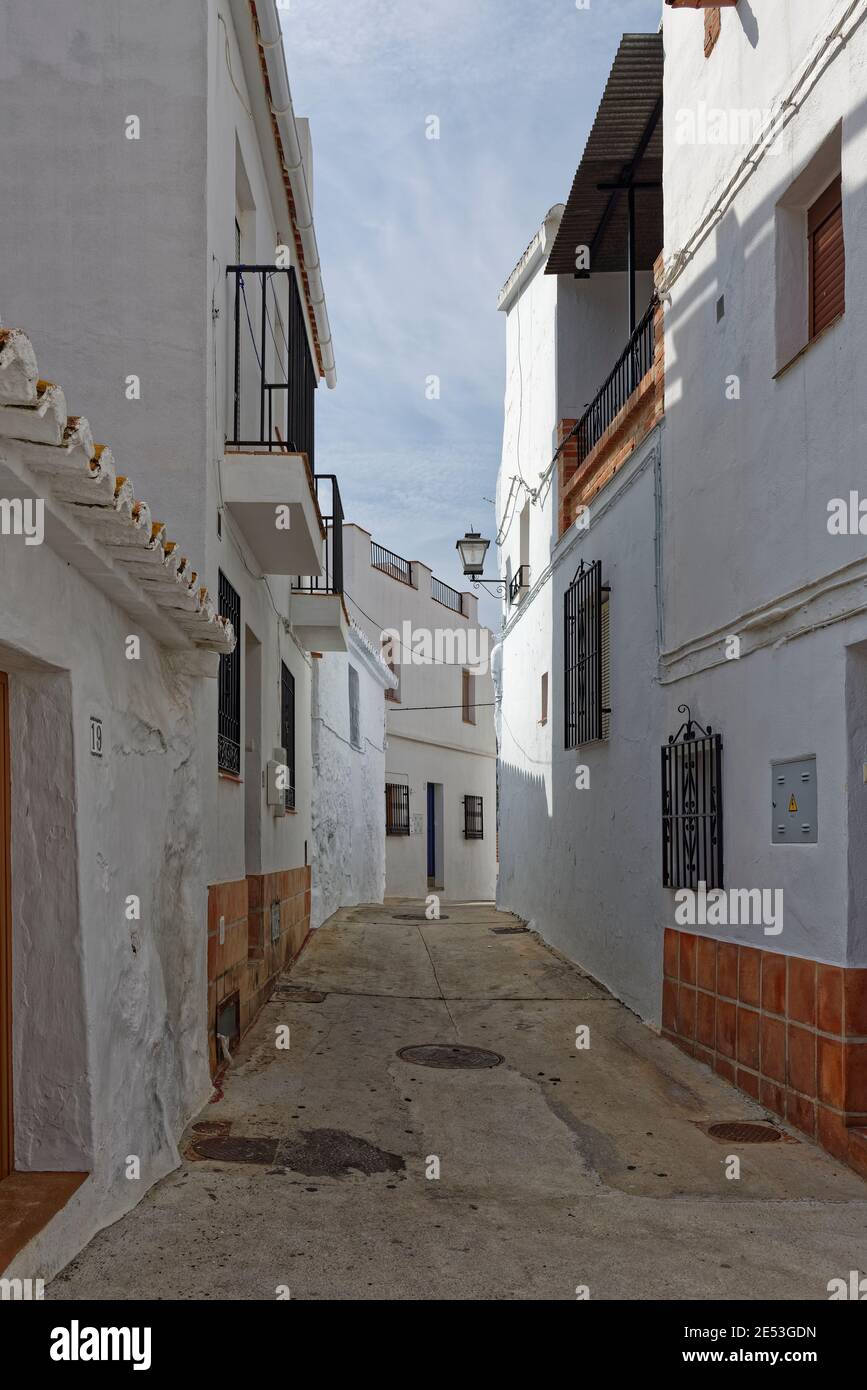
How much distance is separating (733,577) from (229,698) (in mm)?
3237

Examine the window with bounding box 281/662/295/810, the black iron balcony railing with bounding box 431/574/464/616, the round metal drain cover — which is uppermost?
the black iron balcony railing with bounding box 431/574/464/616

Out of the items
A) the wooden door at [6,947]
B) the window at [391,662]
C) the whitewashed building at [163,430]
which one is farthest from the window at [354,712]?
the wooden door at [6,947]

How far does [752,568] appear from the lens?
20.3 feet

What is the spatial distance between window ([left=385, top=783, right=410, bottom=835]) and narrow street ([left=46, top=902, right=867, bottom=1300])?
15.9 metres

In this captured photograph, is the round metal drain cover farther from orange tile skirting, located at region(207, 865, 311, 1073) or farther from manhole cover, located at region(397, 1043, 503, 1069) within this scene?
orange tile skirting, located at region(207, 865, 311, 1073)

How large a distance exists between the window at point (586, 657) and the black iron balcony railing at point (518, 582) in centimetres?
322

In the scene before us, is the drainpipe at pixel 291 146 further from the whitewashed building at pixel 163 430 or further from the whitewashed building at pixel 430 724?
the whitewashed building at pixel 430 724

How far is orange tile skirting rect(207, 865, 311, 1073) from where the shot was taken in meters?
6.33

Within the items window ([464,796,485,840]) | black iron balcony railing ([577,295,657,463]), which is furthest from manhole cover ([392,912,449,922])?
window ([464,796,485,840])

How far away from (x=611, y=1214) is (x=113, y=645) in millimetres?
2875

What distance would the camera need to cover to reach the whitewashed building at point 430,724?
24188 mm

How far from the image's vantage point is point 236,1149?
5.11 meters

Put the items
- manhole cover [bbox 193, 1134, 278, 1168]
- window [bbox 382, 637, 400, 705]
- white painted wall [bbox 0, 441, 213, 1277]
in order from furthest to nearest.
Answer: window [bbox 382, 637, 400, 705]
manhole cover [bbox 193, 1134, 278, 1168]
white painted wall [bbox 0, 441, 213, 1277]

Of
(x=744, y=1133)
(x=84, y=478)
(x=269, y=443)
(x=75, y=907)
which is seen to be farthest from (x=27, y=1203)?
(x=269, y=443)
